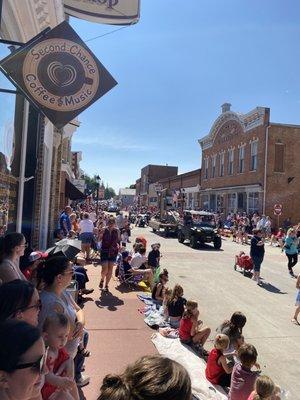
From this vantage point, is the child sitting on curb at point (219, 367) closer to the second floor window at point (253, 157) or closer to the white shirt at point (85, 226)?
the white shirt at point (85, 226)

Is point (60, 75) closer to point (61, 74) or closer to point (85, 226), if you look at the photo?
point (61, 74)

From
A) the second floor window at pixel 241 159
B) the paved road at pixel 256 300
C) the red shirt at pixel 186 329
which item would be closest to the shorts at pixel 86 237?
the paved road at pixel 256 300

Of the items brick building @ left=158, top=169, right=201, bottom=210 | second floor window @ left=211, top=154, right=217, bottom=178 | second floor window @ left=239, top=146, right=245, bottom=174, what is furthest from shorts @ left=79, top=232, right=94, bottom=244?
brick building @ left=158, top=169, right=201, bottom=210

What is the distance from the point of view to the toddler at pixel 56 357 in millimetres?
2715

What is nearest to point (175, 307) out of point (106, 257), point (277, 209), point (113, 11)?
point (106, 257)

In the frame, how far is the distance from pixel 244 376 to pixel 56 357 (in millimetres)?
2267

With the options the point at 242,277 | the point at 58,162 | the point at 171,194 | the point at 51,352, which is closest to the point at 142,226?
the point at 171,194

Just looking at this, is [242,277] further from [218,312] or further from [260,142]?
[260,142]

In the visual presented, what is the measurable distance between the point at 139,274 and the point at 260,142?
869 inches

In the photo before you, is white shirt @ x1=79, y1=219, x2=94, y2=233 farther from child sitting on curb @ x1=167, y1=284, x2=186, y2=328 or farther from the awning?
the awning

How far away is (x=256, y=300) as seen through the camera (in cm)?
938

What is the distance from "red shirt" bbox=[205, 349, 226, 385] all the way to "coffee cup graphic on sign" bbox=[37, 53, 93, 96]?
11.9 ft

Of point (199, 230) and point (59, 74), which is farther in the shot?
point (199, 230)

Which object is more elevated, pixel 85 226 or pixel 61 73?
pixel 61 73
